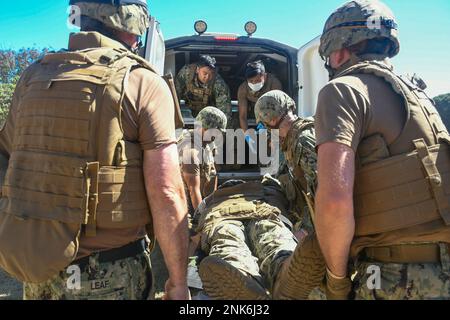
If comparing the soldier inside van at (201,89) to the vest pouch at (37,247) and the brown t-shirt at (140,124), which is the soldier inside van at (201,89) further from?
the vest pouch at (37,247)

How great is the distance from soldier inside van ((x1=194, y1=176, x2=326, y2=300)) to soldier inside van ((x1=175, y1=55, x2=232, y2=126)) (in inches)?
94.8

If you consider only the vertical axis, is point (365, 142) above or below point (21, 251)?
above

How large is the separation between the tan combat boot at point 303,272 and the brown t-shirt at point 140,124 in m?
0.83

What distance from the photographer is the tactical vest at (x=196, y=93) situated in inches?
239

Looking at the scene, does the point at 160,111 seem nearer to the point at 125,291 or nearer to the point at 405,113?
the point at 125,291

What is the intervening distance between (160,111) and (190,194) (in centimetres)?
288

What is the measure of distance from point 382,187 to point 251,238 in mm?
1695

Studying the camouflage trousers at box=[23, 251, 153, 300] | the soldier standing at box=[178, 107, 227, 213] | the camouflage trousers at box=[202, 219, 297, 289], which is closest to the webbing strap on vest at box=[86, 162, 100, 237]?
the camouflage trousers at box=[23, 251, 153, 300]

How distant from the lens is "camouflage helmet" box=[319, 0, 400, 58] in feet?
6.53

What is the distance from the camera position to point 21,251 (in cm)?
161

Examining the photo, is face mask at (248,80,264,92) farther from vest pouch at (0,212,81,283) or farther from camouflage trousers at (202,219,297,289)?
vest pouch at (0,212,81,283)

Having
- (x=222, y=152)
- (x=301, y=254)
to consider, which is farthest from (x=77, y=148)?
(x=222, y=152)

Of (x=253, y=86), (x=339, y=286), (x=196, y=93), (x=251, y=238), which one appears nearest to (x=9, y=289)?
(x=251, y=238)

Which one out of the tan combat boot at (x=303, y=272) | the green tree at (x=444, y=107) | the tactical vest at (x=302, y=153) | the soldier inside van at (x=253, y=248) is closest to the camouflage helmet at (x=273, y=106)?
the tactical vest at (x=302, y=153)
